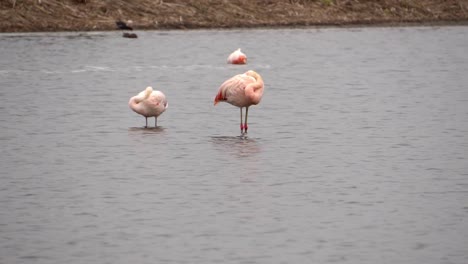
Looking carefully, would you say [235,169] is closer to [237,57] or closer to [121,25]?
[237,57]

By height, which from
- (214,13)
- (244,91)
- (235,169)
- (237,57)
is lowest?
(237,57)

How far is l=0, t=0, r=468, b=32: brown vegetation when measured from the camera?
1804 inches

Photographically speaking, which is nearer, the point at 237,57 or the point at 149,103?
the point at 149,103

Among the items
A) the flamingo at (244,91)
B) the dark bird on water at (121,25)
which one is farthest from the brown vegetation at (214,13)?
the flamingo at (244,91)

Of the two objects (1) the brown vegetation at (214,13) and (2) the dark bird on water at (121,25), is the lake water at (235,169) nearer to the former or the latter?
(1) the brown vegetation at (214,13)

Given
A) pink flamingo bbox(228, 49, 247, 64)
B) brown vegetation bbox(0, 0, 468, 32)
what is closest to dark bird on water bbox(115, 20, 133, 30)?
brown vegetation bbox(0, 0, 468, 32)

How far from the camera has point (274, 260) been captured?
10.7 metres

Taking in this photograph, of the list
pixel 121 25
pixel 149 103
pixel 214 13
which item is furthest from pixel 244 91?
pixel 214 13

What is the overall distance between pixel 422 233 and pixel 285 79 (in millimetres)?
17659

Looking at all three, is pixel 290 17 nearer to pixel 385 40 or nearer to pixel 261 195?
pixel 385 40

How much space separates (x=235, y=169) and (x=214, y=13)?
114 ft

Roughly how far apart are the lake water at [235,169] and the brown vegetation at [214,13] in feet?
46.9

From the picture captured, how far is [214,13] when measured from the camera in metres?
50.1

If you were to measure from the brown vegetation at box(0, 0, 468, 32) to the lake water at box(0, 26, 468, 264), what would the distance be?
14.3 m
